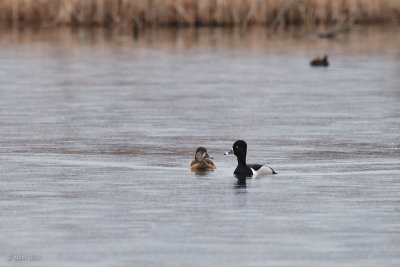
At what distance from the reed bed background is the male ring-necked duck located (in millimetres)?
31194

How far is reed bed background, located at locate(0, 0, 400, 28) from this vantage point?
47812mm

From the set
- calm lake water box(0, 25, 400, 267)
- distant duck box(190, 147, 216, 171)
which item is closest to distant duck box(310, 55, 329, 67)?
calm lake water box(0, 25, 400, 267)

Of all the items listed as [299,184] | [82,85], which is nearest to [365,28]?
[82,85]

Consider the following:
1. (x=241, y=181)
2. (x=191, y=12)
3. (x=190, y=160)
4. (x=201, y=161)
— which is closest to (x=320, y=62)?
(x=191, y=12)

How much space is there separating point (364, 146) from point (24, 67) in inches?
658

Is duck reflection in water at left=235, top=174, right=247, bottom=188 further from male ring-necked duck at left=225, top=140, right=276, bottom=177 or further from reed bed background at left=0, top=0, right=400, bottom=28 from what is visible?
reed bed background at left=0, top=0, right=400, bottom=28

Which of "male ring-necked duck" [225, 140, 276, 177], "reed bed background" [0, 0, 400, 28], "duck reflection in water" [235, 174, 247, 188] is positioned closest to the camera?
"duck reflection in water" [235, 174, 247, 188]

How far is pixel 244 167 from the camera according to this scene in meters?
16.2

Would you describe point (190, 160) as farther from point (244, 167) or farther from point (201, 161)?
point (244, 167)

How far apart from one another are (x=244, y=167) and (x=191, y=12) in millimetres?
32440

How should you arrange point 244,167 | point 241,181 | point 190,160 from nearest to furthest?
1. point 241,181
2. point 244,167
3. point 190,160

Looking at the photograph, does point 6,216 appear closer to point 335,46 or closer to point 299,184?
point 299,184

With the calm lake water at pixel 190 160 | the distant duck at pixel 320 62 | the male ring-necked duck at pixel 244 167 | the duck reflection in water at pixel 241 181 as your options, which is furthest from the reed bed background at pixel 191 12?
the duck reflection in water at pixel 241 181

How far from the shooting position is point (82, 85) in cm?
2933
